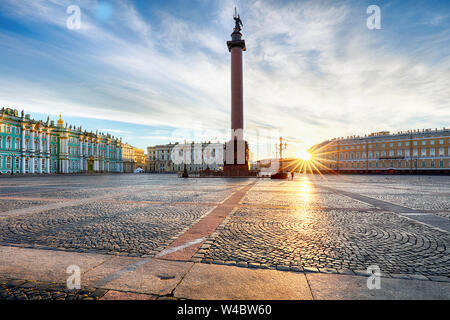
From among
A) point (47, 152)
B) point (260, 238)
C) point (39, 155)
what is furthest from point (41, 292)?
point (47, 152)

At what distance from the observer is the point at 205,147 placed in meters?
116

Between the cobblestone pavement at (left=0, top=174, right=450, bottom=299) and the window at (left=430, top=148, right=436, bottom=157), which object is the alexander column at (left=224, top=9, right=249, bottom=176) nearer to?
the cobblestone pavement at (left=0, top=174, right=450, bottom=299)

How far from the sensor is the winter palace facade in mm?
58188

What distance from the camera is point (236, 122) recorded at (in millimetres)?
36062

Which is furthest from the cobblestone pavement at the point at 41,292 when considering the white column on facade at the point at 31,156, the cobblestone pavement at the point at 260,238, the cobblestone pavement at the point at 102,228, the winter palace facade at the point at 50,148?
the white column on facade at the point at 31,156

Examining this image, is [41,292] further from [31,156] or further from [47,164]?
[47,164]

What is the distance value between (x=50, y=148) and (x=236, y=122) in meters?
63.8

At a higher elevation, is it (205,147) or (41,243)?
(205,147)

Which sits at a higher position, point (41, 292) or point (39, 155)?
point (39, 155)

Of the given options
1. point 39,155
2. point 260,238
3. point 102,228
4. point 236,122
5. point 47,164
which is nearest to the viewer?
point 260,238

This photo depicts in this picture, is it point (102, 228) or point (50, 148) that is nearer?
point (102, 228)

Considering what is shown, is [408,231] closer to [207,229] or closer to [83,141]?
[207,229]
